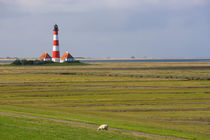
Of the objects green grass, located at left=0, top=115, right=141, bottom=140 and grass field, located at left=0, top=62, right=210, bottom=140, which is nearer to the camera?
green grass, located at left=0, top=115, right=141, bottom=140

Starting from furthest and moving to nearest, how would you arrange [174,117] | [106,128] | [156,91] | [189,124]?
1. [156,91]
2. [174,117]
3. [189,124]
4. [106,128]

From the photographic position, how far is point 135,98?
38812 millimetres

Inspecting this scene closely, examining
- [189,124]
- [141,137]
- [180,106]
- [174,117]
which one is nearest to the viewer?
[141,137]

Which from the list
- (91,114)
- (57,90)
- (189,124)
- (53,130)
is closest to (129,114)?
(91,114)

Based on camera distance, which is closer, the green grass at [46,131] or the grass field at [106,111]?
the green grass at [46,131]

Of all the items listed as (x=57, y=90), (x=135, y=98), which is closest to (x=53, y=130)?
(x=135, y=98)

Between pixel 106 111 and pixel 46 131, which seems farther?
pixel 106 111

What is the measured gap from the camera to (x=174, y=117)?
2764 cm

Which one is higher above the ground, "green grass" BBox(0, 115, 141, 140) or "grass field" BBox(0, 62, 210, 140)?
"green grass" BBox(0, 115, 141, 140)

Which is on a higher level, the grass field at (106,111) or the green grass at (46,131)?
the green grass at (46,131)

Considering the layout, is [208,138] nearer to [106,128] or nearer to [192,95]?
[106,128]

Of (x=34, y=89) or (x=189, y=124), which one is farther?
(x=34, y=89)

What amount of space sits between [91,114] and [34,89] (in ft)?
71.0

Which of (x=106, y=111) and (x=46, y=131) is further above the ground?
(x=46, y=131)
